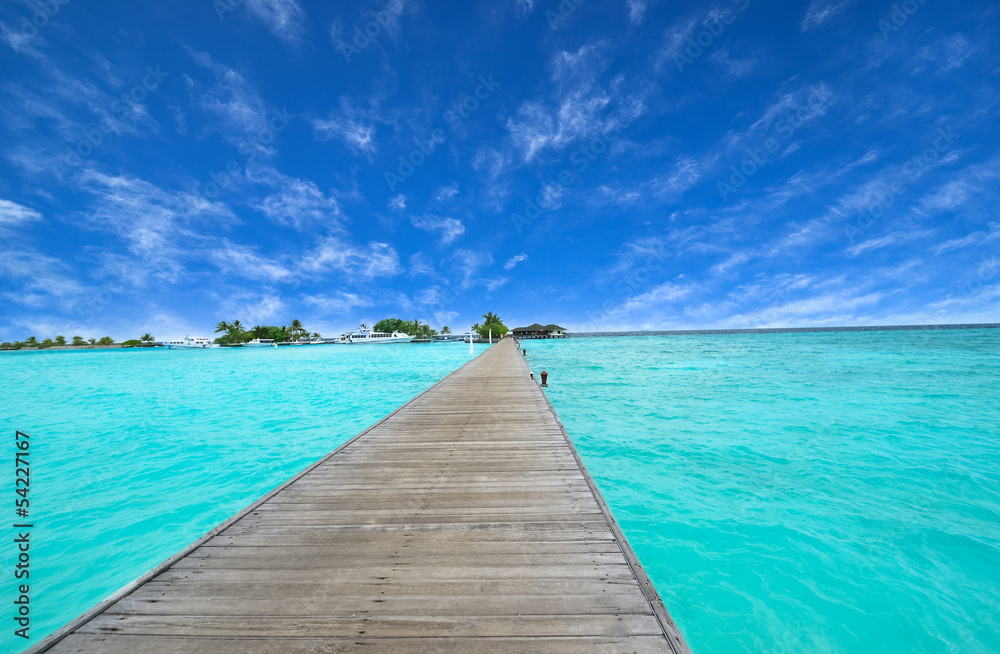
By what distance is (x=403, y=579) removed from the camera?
292cm

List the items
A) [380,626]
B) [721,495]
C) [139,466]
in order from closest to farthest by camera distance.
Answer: [380,626] < [721,495] < [139,466]

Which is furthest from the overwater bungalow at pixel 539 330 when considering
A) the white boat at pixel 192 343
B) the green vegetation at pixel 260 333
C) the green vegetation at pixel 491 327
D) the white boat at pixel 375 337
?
the white boat at pixel 192 343

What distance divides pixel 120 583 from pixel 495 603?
271 inches

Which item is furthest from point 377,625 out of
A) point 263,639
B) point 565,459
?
point 565,459

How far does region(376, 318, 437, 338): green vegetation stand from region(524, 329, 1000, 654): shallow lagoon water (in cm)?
11222

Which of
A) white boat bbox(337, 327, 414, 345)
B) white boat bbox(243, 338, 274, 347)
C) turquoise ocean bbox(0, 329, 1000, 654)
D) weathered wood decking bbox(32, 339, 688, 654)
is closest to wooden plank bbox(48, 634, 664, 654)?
weathered wood decking bbox(32, 339, 688, 654)

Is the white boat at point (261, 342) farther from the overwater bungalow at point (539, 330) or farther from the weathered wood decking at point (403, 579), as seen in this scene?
the weathered wood decking at point (403, 579)

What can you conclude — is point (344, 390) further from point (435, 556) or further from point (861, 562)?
point (861, 562)

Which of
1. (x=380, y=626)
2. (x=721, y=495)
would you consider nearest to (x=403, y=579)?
(x=380, y=626)

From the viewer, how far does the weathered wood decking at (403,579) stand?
2.34 m

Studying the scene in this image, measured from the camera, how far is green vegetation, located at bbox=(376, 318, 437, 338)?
393ft

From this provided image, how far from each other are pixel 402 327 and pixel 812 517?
122 m

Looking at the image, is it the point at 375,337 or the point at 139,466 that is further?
the point at 375,337

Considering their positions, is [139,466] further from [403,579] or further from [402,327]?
[402,327]
